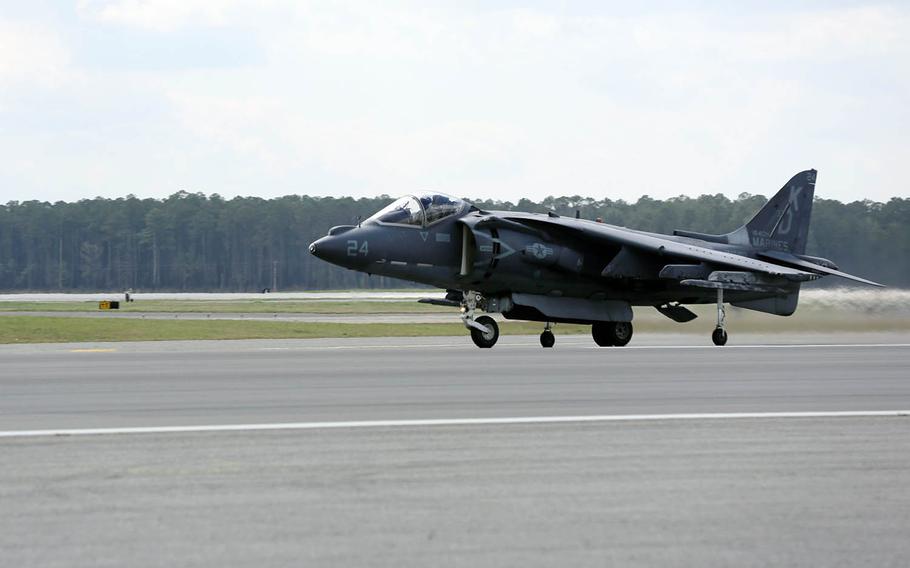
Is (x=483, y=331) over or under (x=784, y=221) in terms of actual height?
under

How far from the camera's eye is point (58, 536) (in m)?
5.91

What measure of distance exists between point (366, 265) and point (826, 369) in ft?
31.9

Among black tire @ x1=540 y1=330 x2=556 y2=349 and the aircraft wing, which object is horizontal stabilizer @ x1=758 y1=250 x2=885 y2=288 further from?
black tire @ x1=540 y1=330 x2=556 y2=349

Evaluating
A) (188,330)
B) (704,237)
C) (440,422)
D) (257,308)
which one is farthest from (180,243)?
(440,422)

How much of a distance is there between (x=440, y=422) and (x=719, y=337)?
15.1 m

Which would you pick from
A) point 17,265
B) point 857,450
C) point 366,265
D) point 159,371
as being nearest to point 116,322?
point 366,265

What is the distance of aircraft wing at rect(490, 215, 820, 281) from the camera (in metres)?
24.5

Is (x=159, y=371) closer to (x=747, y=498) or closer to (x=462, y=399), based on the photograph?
(x=462, y=399)

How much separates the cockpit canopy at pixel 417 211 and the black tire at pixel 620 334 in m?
4.43

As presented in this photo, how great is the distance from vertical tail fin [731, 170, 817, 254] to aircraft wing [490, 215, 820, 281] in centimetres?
269

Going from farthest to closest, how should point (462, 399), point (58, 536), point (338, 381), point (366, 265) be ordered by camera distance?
point (366, 265)
point (338, 381)
point (462, 399)
point (58, 536)

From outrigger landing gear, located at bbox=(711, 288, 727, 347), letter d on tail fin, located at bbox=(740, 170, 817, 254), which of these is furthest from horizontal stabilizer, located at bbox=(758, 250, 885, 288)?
outrigger landing gear, located at bbox=(711, 288, 727, 347)

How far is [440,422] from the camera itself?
10117 mm

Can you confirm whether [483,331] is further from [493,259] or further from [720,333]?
[720,333]
